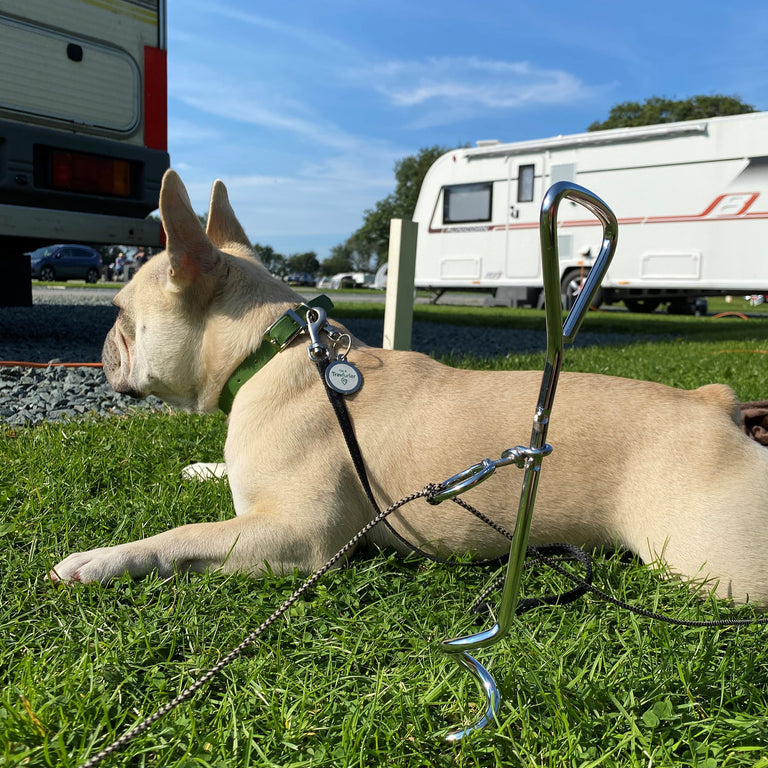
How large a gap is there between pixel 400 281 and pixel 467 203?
1436 centimetres

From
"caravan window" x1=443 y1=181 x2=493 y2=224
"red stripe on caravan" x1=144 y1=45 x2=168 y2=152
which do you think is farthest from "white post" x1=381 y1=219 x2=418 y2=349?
"caravan window" x1=443 y1=181 x2=493 y2=224

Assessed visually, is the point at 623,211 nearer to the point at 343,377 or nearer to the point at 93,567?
the point at 343,377

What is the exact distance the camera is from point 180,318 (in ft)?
8.75

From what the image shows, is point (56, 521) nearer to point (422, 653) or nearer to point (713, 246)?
point (422, 653)

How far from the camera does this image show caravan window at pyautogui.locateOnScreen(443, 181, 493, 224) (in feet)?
61.4

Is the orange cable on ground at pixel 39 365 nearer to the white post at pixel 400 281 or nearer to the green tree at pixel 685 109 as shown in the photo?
the white post at pixel 400 281

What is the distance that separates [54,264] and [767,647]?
38.6 m

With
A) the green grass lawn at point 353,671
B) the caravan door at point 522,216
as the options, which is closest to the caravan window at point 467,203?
the caravan door at point 522,216

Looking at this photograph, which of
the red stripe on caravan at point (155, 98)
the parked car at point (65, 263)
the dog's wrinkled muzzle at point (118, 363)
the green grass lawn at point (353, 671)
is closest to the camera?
the green grass lawn at point (353, 671)

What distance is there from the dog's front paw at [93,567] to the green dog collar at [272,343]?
75 centimetres

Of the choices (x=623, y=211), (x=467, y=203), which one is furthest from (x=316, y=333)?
(x=467, y=203)

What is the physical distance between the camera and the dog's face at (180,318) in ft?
8.50

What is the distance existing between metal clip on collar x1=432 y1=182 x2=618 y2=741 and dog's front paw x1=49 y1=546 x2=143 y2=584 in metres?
1.19

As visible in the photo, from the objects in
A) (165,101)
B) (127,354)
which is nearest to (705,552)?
(127,354)
